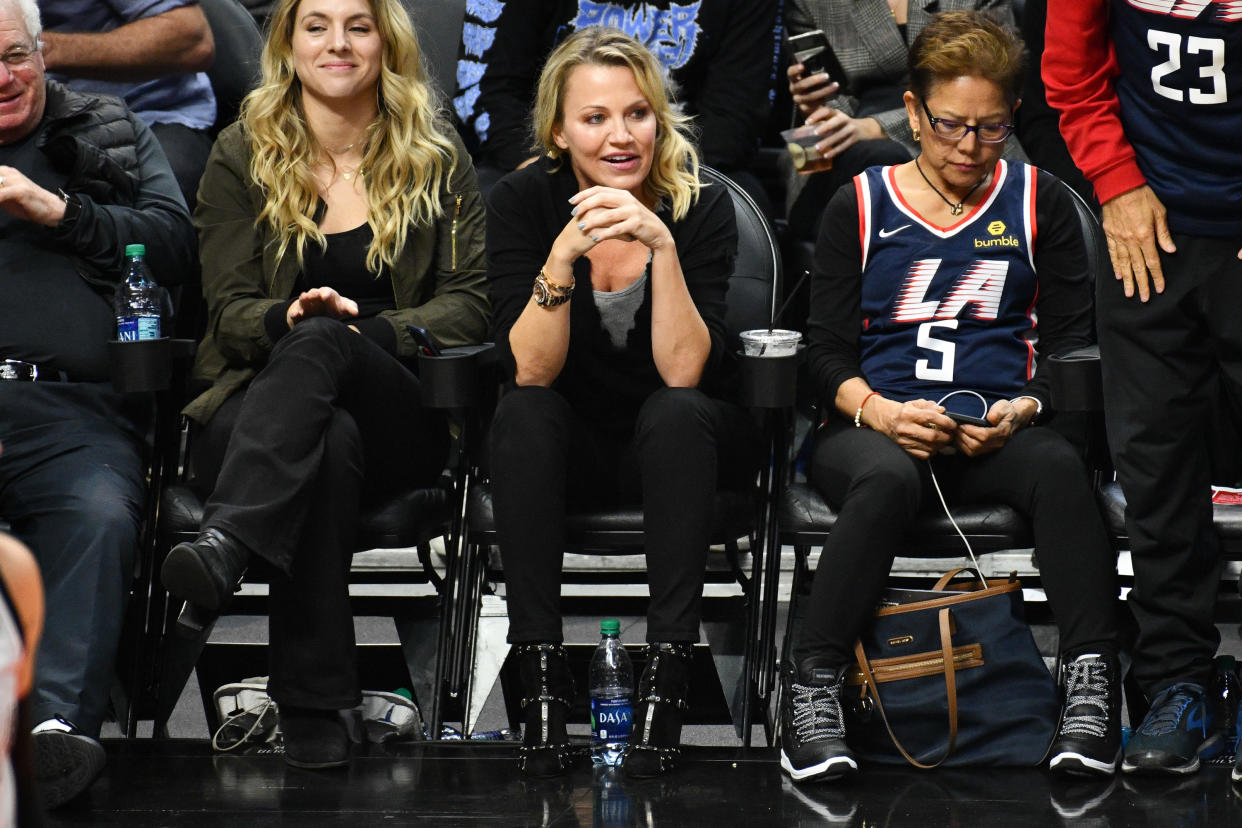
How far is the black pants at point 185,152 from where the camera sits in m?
3.51

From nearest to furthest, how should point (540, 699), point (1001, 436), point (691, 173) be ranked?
point (540, 699)
point (1001, 436)
point (691, 173)

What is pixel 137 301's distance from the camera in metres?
2.95

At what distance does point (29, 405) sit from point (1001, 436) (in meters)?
1.72

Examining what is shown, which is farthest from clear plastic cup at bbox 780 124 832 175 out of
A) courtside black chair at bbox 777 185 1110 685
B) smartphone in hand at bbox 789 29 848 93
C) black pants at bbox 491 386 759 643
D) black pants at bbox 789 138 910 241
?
black pants at bbox 491 386 759 643

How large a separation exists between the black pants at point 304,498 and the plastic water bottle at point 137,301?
0.31 meters

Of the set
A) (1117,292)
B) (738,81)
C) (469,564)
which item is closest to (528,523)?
(469,564)

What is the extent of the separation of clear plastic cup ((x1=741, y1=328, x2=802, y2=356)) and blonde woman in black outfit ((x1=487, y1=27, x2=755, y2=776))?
7cm

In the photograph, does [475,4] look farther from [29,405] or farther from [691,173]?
[29,405]

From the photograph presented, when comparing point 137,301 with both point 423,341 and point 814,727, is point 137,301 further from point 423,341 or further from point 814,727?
point 814,727

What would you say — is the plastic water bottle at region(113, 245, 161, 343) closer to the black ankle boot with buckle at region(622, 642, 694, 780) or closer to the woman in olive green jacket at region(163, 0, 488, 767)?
the woman in olive green jacket at region(163, 0, 488, 767)

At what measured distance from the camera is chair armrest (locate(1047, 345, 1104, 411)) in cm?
274

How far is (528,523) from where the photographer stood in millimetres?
2629

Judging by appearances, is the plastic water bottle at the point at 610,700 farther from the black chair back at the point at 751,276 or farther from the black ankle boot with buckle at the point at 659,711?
the black chair back at the point at 751,276

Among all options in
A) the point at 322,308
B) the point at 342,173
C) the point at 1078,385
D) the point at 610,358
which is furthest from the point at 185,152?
the point at 1078,385
